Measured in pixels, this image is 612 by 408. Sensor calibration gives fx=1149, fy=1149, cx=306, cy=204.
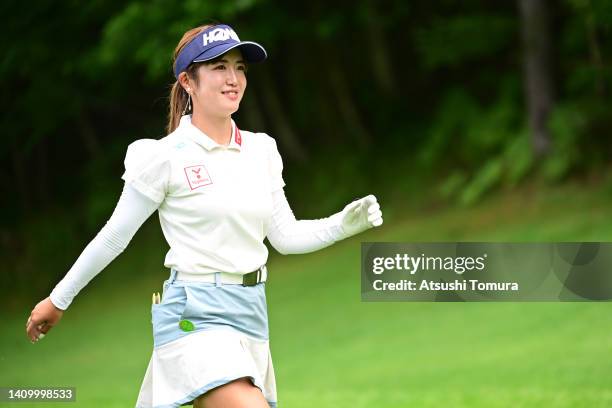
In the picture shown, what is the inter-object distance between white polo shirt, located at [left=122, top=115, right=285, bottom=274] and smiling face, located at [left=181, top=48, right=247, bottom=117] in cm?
11

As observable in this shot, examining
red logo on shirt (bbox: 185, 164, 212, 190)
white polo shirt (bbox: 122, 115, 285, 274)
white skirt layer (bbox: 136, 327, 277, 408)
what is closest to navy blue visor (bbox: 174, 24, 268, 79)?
white polo shirt (bbox: 122, 115, 285, 274)

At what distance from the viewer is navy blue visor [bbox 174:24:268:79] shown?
440cm

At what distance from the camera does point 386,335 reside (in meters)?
15.3

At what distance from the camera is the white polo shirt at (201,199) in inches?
170

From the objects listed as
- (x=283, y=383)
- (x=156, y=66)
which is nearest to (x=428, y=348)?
(x=283, y=383)

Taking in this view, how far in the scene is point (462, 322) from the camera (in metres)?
15.1

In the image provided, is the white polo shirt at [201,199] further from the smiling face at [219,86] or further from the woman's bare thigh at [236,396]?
the woman's bare thigh at [236,396]

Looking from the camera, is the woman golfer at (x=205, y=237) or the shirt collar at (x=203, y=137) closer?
the woman golfer at (x=205, y=237)

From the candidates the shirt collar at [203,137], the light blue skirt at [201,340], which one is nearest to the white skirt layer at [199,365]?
the light blue skirt at [201,340]

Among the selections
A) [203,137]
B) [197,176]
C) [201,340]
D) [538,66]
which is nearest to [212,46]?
[203,137]

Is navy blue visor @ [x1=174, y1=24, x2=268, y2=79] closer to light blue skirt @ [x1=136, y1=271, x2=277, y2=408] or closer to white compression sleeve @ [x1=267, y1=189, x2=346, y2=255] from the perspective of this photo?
white compression sleeve @ [x1=267, y1=189, x2=346, y2=255]

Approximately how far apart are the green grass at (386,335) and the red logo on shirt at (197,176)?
454cm

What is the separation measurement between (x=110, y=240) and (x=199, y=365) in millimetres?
597

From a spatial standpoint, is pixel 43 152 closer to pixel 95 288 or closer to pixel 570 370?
pixel 95 288
